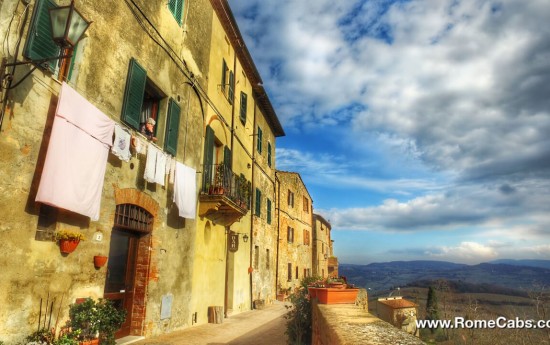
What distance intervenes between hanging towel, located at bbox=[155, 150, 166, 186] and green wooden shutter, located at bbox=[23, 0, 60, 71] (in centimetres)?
316

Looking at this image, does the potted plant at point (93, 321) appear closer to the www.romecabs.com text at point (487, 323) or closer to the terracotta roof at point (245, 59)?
the www.romecabs.com text at point (487, 323)

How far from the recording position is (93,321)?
5.75 metres

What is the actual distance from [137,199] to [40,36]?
3526 millimetres

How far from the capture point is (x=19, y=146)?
487 cm

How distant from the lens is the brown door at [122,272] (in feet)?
23.9

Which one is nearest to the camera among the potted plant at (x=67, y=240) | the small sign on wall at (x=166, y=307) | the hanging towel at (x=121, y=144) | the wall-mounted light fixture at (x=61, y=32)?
the wall-mounted light fixture at (x=61, y=32)

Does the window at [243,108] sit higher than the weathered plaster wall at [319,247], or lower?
higher

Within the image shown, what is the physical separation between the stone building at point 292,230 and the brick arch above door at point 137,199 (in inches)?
632

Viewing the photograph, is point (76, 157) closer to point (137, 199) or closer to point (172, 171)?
point (137, 199)

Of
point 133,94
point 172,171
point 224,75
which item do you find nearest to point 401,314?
point 224,75

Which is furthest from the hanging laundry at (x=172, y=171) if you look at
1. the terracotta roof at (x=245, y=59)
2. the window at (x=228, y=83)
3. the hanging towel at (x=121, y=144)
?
the terracotta roof at (x=245, y=59)

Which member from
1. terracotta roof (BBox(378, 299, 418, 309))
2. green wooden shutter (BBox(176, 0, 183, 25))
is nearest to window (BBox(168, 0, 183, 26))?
green wooden shutter (BBox(176, 0, 183, 25))

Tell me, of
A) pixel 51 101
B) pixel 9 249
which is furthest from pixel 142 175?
pixel 9 249

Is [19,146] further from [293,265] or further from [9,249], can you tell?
[293,265]
